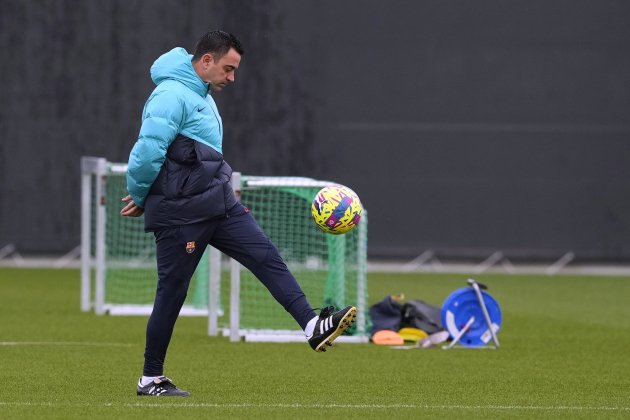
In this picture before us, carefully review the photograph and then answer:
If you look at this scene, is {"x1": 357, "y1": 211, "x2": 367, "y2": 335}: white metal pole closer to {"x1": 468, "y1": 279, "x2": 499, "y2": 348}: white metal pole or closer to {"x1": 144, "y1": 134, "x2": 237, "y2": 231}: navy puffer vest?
{"x1": 468, "y1": 279, "x2": 499, "y2": 348}: white metal pole

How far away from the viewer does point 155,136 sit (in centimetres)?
743

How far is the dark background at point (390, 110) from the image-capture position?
19.3 meters

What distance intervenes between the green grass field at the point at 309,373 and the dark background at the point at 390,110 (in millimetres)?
5219

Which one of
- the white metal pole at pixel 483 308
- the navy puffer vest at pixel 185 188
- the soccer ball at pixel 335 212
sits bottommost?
the white metal pole at pixel 483 308

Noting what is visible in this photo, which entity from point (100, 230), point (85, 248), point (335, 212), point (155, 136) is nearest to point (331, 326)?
point (335, 212)

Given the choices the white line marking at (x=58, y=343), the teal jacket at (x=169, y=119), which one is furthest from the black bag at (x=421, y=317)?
the teal jacket at (x=169, y=119)

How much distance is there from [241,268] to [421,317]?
207 centimetres

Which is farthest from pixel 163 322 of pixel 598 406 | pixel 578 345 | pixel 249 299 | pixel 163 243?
pixel 249 299

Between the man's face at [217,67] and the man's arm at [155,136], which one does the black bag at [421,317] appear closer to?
the man's face at [217,67]

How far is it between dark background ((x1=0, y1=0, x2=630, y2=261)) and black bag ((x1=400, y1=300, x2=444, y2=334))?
7697mm

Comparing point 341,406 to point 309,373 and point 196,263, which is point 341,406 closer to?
point 196,263

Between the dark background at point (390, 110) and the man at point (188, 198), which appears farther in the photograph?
the dark background at point (390, 110)

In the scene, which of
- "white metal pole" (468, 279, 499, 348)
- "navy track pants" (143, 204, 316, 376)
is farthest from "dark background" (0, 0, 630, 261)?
"navy track pants" (143, 204, 316, 376)

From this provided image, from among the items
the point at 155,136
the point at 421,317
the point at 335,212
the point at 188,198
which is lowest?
the point at 421,317
